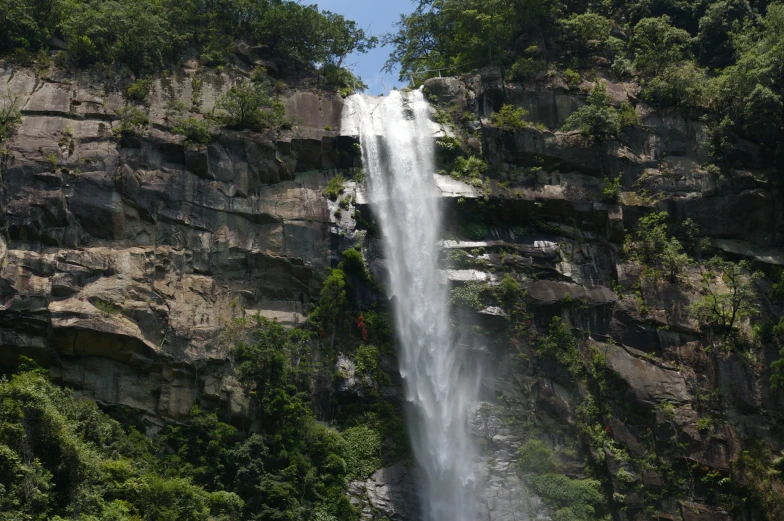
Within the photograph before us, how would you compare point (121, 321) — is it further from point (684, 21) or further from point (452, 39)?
point (684, 21)

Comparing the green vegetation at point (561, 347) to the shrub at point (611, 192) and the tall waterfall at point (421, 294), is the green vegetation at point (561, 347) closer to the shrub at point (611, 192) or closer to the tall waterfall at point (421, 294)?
the tall waterfall at point (421, 294)

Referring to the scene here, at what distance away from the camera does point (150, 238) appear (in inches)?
1099

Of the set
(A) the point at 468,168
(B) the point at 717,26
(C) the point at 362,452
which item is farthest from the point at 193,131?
(B) the point at 717,26

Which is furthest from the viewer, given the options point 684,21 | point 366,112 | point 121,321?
point 684,21

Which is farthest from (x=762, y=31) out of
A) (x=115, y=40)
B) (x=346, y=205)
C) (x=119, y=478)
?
(x=119, y=478)

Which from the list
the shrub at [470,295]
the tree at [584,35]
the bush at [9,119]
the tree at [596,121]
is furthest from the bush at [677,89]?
the bush at [9,119]

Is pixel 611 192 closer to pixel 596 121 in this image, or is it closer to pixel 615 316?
pixel 596 121

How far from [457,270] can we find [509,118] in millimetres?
7032

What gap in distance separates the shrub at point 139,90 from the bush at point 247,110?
2584 mm

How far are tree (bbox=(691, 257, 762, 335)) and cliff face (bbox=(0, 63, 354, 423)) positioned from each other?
43.5 feet

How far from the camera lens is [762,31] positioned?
36.2 m

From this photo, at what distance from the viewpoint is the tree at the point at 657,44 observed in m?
36.6

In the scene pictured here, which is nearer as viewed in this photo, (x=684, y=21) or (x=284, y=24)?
(x=284, y=24)

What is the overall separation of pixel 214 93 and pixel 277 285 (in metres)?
8.55
